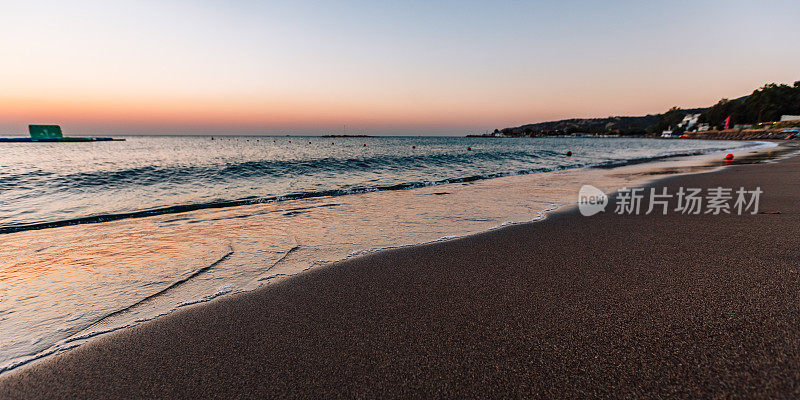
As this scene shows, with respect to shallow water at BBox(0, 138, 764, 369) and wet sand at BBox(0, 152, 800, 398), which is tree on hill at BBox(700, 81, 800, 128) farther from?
wet sand at BBox(0, 152, 800, 398)

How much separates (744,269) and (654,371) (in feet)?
8.95

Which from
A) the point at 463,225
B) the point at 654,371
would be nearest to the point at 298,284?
the point at 654,371

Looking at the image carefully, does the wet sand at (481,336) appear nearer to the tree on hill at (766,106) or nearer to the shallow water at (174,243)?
the shallow water at (174,243)

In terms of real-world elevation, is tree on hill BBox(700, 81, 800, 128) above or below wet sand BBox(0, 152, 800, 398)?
above

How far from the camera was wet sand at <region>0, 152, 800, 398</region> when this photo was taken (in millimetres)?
2068

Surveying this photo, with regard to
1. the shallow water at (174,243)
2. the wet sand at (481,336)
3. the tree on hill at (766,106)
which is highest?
the tree on hill at (766,106)

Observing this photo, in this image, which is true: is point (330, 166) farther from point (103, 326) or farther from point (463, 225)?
point (103, 326)

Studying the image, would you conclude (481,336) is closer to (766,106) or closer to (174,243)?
(174,243)

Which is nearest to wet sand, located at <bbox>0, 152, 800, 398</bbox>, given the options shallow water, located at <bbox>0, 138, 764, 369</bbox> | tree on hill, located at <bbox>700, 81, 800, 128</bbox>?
shallow water, located at <bbox>0, 138, 764, 369</bbox>

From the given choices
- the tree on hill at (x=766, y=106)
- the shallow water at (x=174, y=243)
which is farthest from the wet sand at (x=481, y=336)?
the tree on hill at (x=766, y=106)

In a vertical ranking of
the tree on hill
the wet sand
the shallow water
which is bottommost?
the shallow water

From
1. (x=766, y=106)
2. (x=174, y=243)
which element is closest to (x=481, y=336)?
(x=174, y=243)

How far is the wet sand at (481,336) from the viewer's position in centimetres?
207

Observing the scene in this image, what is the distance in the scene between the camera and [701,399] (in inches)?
72.2
